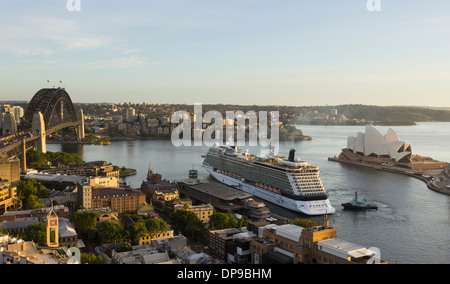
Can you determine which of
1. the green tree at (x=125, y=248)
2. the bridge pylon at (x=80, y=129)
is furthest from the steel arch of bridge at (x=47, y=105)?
the green tree at (x=125, y=248)

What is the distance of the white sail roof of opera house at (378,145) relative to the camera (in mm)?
23875

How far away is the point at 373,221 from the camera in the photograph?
11.8 metres

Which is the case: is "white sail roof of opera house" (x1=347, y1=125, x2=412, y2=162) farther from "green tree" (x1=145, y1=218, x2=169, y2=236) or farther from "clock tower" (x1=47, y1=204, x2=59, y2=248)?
"clock tower" (x1=47, y1=204, x2=59, y2=248)

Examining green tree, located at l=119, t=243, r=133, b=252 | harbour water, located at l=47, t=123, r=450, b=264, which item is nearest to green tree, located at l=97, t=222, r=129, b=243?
green tree, located at l=119, t=243, r=133, b=252

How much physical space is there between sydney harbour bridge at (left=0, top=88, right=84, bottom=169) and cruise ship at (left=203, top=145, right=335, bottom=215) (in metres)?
9.56

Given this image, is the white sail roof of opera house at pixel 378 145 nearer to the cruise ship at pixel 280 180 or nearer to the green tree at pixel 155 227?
the cruise ship at pixel 280 180

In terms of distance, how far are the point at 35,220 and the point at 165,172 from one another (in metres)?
9.98

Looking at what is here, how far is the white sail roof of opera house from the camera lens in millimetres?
23875

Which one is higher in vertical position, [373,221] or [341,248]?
[341,248]

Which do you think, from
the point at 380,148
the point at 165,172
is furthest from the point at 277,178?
the point at 380,148

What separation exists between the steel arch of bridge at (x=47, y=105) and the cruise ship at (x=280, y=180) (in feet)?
55.4

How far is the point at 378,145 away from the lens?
24844 mm

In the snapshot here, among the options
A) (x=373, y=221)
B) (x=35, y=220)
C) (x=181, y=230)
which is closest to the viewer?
(x=35, y=220)
